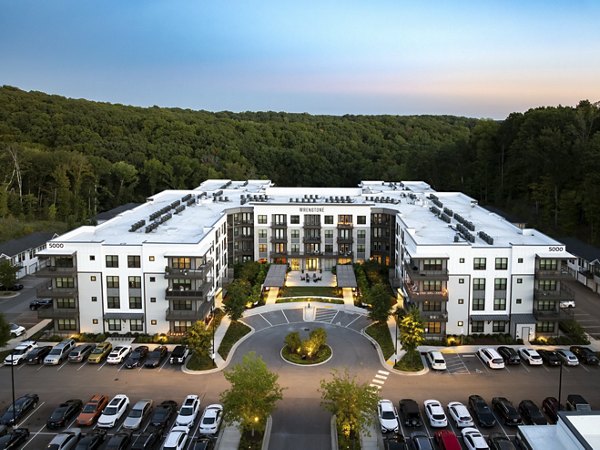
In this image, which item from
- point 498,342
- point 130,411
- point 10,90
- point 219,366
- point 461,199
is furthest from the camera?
point 10,90

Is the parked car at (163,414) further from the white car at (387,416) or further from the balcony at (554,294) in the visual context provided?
the balcony at (554,294)

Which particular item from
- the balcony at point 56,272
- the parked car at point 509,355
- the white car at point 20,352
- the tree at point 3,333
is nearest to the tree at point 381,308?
the parked car at point 509,355

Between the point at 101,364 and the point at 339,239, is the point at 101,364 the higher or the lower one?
the lower one

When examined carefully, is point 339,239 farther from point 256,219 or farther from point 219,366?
point 219,366

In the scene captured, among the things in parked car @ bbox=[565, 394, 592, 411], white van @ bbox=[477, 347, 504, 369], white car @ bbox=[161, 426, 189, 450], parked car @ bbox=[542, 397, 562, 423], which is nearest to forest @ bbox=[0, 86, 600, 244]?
white van @ bbox=[477, 347, 504, 369]

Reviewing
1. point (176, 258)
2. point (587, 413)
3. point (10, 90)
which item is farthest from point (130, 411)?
point (10, 90)

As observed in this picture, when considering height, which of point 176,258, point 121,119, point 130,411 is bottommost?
point 130,411
